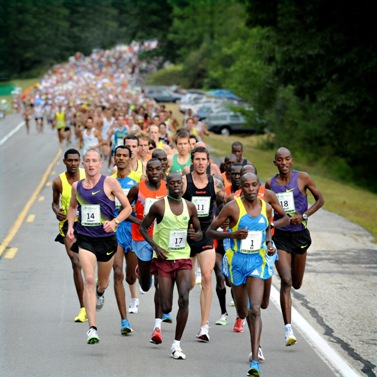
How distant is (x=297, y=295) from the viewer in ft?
46.8

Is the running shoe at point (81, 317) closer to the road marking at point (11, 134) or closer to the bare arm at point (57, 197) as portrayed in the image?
the bare arm at point (57, 197)

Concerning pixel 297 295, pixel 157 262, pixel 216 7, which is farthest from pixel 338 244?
pixel 216 7

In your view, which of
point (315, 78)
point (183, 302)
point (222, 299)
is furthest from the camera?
point (315, 78)

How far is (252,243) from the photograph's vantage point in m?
10.3

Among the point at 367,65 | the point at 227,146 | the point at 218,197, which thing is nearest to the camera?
the point at 218,197

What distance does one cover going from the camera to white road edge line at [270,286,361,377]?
32.2 ft

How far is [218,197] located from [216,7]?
93340 mm

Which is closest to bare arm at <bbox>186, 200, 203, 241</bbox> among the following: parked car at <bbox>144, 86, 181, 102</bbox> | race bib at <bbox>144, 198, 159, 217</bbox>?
race bib at <bbox>144, 198, 159, 217</bbox>

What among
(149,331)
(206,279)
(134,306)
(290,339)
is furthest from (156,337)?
(134,306)

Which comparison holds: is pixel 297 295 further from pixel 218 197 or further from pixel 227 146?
pixel 227 146

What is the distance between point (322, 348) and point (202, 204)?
2071 millimetres

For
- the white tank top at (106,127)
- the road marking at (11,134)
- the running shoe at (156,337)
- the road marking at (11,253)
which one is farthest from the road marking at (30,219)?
the road marking at (11,134)

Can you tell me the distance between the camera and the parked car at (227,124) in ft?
202

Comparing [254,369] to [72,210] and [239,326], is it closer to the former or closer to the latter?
[239,326]
